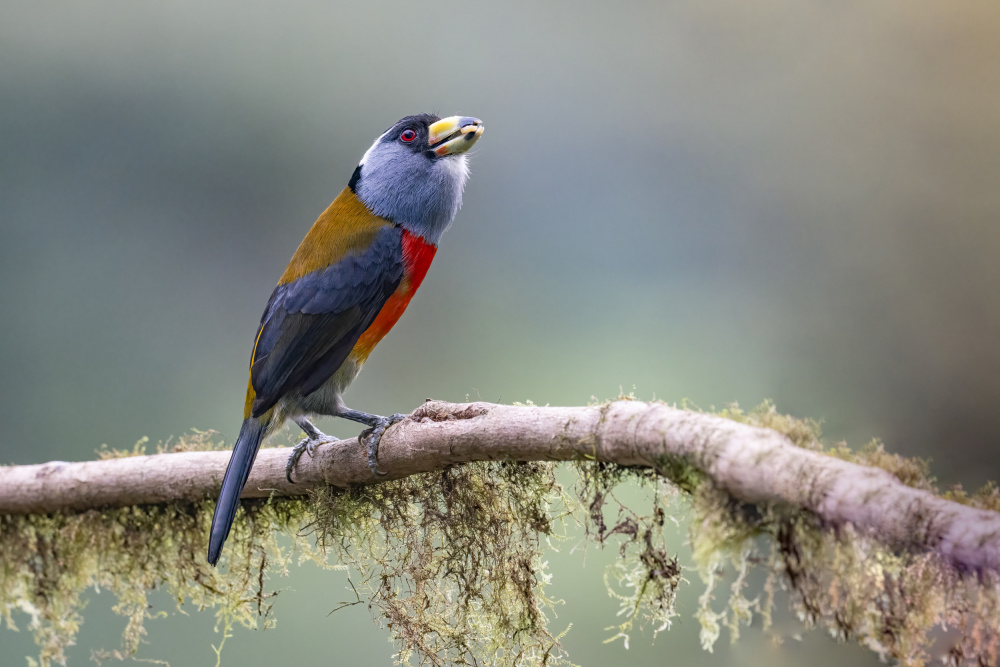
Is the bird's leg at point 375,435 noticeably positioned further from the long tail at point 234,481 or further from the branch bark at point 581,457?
the long tail at point 234,481

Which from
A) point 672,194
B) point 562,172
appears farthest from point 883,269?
point 562,172

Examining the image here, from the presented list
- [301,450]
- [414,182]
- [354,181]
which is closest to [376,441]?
[301,450]

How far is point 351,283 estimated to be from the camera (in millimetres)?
2334

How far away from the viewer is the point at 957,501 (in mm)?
1025

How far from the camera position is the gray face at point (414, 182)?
8.24 ft

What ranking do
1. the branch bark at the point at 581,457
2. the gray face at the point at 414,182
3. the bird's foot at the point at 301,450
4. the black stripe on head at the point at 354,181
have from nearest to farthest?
the branch bark at the point at 581,457
the bird's foot at the point at 301,450
the gray face at the point at 414,182
the black stripe on head at the point at 354,181

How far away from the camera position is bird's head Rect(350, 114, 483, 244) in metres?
2.52

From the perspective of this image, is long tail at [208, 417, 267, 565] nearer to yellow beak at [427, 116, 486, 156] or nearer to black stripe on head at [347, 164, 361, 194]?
black stripe on head at [347, 164, 361, 194]

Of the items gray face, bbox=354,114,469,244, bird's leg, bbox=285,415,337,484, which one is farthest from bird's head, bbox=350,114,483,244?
bird's leg, bbox=285,415,337,484

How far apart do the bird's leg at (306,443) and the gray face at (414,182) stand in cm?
65

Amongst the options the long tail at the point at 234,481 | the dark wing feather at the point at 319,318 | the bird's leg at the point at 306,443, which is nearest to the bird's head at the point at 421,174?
the dark wing feather at the point at 319,318

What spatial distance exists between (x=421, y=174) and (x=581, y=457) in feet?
4.19

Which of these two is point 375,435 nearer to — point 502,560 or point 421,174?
point 502,560

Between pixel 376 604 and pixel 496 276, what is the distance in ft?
18.1
